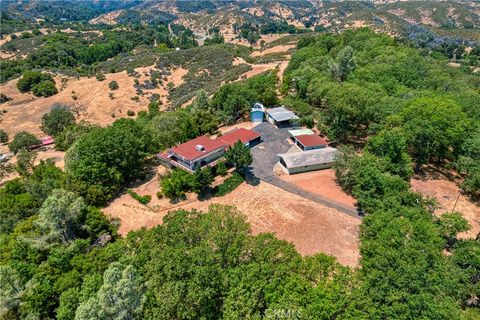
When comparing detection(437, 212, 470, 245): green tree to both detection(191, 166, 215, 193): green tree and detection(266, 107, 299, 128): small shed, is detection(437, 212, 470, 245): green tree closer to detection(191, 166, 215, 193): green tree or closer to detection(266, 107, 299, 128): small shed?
detection(191, 166, 215, 193): green tree

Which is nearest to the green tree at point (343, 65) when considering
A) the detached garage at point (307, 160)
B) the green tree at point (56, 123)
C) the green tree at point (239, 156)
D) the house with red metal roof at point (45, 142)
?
the detached garage at point (307, 160)

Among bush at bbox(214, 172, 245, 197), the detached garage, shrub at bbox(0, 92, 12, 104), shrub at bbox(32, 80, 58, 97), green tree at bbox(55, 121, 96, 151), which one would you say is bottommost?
shrub at bbox(0, 92, 12, 104)

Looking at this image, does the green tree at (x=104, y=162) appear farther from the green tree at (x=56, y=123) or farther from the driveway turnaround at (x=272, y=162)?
the green tree at (x=56, y=123)

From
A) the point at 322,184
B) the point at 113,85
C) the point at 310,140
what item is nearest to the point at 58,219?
the point at 322,184

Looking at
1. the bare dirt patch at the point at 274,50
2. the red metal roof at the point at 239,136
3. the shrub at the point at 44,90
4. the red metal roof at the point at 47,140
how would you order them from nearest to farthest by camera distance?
the red metal roof at the point at 239,136 < the red metal roof at the point at 47,140 < the shrub at the point at 44,90 < the bare dirt patch at the point at 274,50

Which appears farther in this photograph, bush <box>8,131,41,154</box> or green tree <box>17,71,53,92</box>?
green tree <box>17,71,53,92</box>

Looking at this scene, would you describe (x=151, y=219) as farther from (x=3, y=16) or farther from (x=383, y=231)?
(x=3, y=16)

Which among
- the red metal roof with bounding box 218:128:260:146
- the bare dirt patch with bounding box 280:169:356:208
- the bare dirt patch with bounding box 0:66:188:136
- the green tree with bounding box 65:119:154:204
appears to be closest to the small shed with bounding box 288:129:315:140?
the red metal roof with bounding box 218:128:260:146
